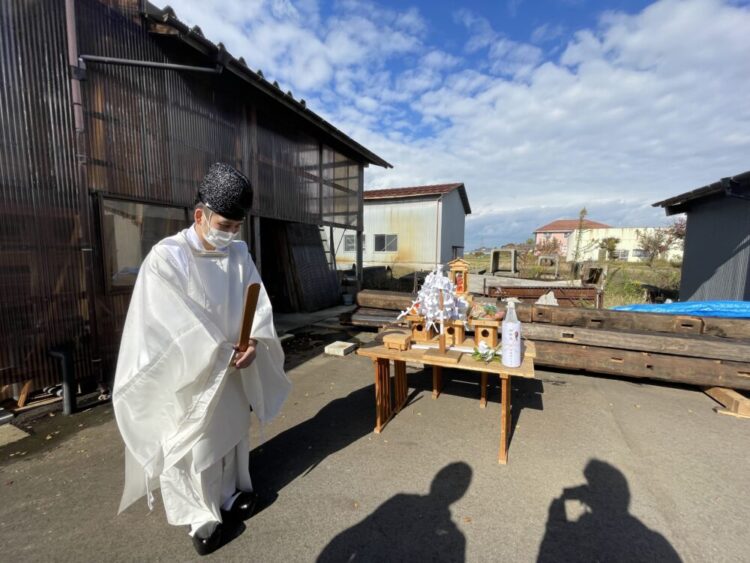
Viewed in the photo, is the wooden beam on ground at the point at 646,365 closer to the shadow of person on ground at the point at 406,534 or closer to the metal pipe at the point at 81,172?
the shadow of person on ground at the point at 406,534

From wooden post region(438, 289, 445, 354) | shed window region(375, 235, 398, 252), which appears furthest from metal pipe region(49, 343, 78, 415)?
shed window region(375, 235, 398, 252)

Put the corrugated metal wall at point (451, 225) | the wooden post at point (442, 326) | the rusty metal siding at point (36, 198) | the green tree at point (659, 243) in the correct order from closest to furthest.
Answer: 1. the wooden post at point (442, 326)
2. the rusty metal siding at point (36, 198)
3. the corrugated metal wall at point (451, 225)
4. the green tree at point (659, 243)

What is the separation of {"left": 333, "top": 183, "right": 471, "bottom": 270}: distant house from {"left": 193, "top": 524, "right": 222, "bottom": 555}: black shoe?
49.5ft

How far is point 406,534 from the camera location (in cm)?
215

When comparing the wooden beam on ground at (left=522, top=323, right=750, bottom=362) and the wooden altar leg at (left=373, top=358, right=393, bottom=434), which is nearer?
the wooden altar leg at (left=373, top=358, right=393, bottom=434)

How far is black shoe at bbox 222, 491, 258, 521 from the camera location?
2.21 m

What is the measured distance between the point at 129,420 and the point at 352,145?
9572 mm

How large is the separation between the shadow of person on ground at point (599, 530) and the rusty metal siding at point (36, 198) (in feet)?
17.0

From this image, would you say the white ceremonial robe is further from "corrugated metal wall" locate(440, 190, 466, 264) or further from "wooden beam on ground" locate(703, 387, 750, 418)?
"corrugated metal wall" locate(440, 190, 466, 264)

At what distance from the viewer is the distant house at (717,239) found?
7.16 metres

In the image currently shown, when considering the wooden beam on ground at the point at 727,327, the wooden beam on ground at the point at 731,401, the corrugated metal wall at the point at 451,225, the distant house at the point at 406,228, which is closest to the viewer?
the wooden beam on ground at the point at 731,401

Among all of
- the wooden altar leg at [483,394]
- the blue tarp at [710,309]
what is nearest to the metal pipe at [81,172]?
the wooden altar leg at [483,394]

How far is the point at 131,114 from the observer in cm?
460

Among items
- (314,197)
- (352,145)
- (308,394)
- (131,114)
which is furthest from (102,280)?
(352,145)
